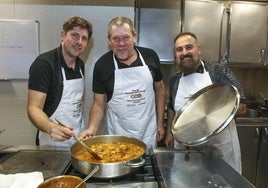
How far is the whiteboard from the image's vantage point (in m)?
1.91

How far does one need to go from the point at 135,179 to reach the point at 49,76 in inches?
29.5

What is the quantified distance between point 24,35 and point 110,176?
1.54 meters

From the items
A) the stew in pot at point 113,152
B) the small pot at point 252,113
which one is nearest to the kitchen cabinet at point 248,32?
the small pot at point 252,113

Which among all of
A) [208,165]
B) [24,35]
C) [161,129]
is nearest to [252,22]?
[161,129]

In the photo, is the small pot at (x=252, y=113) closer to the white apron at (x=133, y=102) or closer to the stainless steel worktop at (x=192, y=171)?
the white apron at (x=133, y=102)

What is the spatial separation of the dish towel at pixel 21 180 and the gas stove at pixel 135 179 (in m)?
0.10

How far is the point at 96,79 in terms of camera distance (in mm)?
1496

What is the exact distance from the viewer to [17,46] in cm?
194

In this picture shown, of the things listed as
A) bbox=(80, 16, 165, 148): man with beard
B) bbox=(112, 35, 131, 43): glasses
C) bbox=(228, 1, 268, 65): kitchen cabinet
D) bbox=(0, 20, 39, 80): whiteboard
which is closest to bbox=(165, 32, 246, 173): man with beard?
bbox=(80, 16, 165, 148): man with beard

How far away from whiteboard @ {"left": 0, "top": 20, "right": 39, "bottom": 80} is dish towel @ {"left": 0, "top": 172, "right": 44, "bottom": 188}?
1322 mm

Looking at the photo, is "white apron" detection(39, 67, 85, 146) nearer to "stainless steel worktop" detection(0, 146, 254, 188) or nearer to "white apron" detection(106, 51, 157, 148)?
"white apron" detection(106, 51, 157, 148)

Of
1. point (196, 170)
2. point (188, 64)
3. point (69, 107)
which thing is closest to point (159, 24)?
point (188, 64)

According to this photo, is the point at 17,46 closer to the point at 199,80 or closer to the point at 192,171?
the point at 199,80

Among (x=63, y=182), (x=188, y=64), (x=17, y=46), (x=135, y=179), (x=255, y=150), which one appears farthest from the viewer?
(x=255, y=150)
